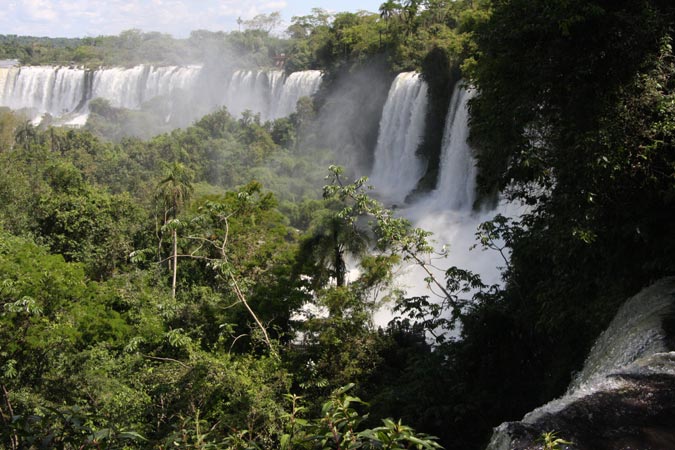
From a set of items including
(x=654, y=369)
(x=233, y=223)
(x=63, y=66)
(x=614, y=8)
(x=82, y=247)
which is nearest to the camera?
(x=654, y=369)

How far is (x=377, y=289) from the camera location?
14070 millimetres

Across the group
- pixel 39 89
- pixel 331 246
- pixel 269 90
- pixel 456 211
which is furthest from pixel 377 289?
pixel 39 89

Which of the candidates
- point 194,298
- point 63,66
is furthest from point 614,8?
point 63,66

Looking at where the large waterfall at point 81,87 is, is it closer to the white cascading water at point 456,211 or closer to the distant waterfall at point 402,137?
the distant waterfall at point 402,137

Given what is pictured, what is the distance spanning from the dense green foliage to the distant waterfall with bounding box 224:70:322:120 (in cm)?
2954

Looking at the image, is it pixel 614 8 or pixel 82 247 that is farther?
pixel 82 247

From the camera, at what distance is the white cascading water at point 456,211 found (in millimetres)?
20956

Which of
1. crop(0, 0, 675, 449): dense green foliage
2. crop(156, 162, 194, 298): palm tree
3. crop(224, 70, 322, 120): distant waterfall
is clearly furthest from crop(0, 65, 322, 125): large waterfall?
crop(0, 0, 675, 449): dense green foliage

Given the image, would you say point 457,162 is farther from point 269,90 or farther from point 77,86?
point 77,86

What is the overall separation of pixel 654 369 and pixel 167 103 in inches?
2291

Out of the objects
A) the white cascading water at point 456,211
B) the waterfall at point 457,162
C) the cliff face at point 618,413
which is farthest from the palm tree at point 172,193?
the cliff face at point 618,413

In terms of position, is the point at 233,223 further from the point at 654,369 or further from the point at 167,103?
the point at 167,103

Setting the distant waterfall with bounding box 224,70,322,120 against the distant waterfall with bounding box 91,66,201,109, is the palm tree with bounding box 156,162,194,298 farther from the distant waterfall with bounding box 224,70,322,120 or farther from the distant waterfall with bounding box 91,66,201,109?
the distant waterfall with bounding box 91,66,201,109

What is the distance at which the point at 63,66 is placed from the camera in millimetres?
65125
